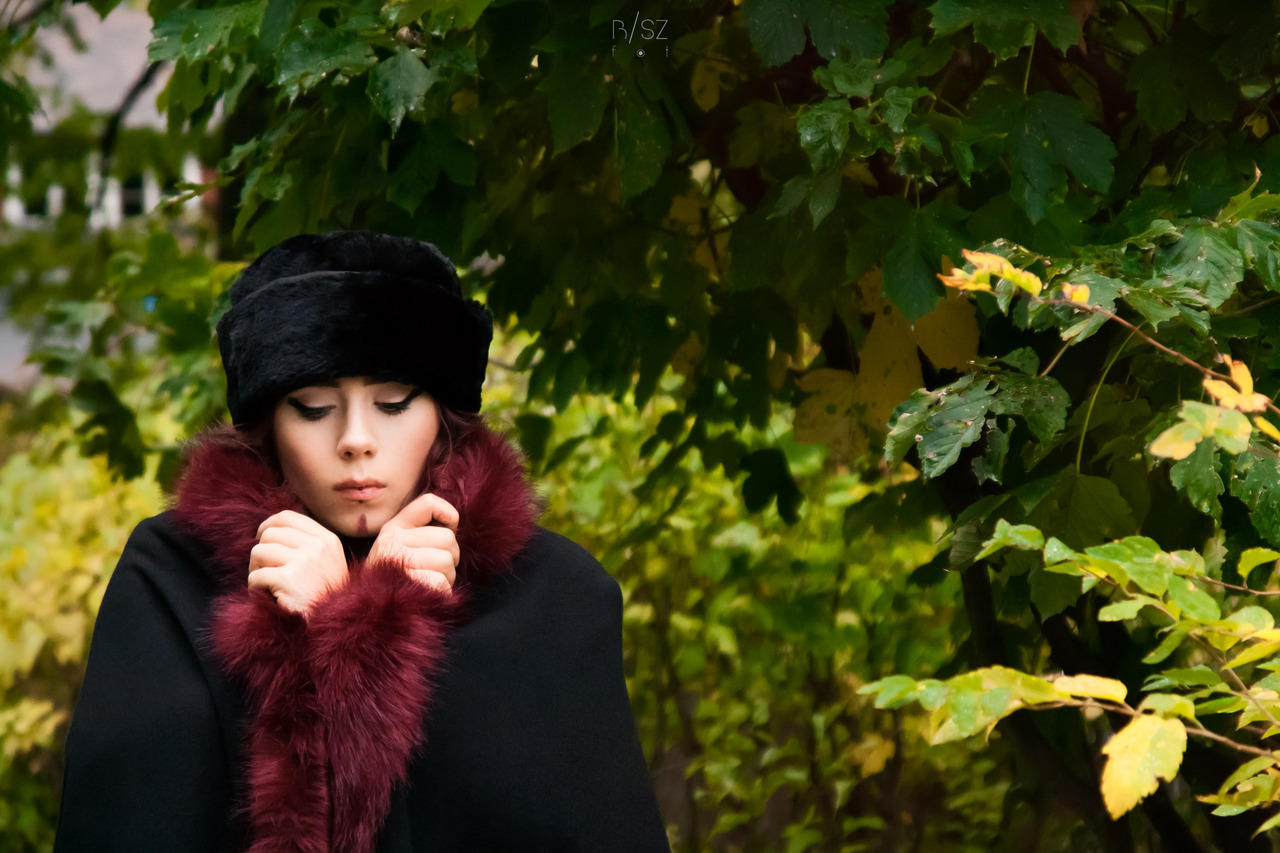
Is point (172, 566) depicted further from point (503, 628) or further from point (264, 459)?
point (503, 628)

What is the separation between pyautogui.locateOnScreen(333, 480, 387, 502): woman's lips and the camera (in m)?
1.66

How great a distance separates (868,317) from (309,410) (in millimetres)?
1137

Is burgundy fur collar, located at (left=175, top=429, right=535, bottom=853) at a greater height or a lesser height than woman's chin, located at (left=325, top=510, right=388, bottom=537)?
lesser

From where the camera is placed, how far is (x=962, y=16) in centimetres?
159

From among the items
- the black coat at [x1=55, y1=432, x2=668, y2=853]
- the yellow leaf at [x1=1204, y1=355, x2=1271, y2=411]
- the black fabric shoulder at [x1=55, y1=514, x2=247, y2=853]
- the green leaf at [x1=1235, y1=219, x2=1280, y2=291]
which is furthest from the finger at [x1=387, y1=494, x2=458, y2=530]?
the green leaf at [x1=1235, y1=219, x2=1280, y2=291]

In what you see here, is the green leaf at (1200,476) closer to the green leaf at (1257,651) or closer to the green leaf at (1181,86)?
the green leaf at (1257,651)

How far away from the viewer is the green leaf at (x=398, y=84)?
5.65 feet

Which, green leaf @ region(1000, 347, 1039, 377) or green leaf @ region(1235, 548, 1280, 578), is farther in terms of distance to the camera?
green leaf @ region(1000, 347, 1039, 377)

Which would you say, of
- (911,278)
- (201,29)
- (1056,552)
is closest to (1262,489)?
(1056,552)

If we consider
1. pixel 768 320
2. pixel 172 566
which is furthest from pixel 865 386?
pixel 172 566

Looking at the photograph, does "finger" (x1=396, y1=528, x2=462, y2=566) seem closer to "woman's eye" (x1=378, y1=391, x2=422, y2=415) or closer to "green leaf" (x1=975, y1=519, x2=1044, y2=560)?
"woman's eye" (x1=378, y1=391, x2=422, y2=415)

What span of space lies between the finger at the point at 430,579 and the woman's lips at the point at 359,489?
0.14 metres

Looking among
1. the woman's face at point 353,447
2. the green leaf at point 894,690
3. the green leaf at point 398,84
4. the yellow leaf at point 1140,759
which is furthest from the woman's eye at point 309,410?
the yellow leaf at point 1140,759

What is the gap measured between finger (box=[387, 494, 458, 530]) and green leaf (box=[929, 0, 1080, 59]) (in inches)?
35.4
